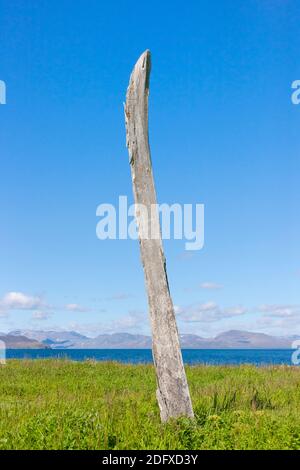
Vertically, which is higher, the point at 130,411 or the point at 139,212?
the point at 139,212

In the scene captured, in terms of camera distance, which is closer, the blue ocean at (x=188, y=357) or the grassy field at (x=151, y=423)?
the grassy field at (x=151, y=423)

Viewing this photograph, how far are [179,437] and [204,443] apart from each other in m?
0.46

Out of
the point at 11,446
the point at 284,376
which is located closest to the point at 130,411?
the point at 11,446

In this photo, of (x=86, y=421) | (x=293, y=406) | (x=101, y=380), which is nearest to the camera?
(x=86, y=421)

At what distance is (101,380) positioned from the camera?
1823cm

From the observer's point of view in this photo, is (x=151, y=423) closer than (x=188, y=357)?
Yes

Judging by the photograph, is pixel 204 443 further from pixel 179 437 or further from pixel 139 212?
pixel 139 212

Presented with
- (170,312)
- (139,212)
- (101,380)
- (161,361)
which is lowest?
(101,380)

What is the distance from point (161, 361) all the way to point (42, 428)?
92.9 inches

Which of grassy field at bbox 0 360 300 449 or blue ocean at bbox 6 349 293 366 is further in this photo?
blue ocean at bbox 6 349 293 366
